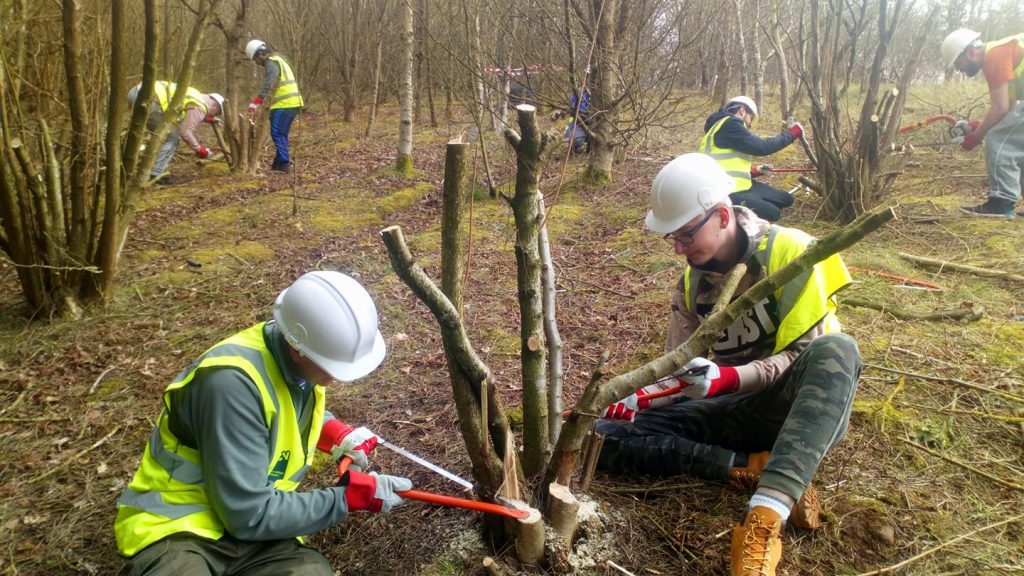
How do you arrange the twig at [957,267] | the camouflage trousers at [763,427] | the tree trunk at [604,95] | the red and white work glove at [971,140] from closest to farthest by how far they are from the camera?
the camouflage trousers at [763,427], the twig at [957,267], the red and white work glove at [971,140], the tree trunk at [604,95]

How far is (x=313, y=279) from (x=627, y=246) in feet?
13.1

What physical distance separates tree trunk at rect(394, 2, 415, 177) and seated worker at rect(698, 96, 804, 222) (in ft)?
13.0

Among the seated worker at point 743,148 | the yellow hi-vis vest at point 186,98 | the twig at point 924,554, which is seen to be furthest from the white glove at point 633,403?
the yellow hi-vis vest at point 186,98

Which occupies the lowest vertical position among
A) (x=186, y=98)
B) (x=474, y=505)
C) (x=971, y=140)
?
(x=474, y=505)

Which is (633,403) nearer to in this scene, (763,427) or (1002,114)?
(763,427)

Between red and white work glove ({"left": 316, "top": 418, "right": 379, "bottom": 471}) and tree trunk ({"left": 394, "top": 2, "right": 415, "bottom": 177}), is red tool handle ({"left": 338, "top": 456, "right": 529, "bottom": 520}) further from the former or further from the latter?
tree trunk ({"left": 394, "top": 2, "right": 415, "bottom": 177})

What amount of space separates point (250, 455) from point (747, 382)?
1.71m

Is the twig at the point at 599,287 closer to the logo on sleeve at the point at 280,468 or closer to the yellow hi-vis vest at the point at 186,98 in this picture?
the logo on sleeve at the point at 280,468

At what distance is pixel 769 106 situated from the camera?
1189 cm

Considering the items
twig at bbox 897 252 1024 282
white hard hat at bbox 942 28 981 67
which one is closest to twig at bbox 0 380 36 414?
twig at bbox 897 252 1024 282

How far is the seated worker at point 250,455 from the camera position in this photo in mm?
1614

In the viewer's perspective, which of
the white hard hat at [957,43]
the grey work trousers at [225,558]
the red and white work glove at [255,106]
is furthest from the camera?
the red and white work glove at [255,106]

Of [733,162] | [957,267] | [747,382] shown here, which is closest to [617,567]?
[747,382]

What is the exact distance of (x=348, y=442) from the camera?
2.21 metres
